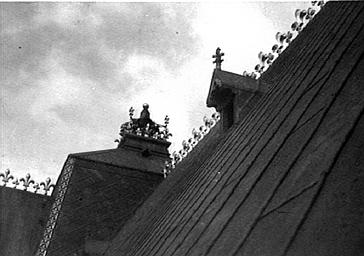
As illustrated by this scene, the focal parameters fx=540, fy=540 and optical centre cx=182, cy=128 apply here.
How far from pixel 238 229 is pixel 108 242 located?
927cm

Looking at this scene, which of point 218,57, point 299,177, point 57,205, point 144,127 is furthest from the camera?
point 144,127

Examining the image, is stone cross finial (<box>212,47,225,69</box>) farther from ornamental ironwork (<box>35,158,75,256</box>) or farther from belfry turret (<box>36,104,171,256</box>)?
ornamental ironwork (<box>35,158,75,256</box>)

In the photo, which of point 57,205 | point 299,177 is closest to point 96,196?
point 57,205

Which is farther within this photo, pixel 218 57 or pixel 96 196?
pixel 96 196

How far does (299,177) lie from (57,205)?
11153 mm

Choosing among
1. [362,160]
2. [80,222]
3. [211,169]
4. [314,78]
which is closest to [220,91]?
[211,169]

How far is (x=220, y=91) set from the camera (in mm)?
9422

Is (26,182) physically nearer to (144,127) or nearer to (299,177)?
(144,127)

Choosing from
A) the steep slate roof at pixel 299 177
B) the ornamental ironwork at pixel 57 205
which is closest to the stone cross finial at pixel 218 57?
the steep slate roof at pixel 299 177

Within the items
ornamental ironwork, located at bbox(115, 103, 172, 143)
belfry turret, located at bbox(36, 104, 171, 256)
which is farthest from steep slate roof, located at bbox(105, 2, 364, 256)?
ornamental ironwork, located at bbox(115, 103, 172, 143)

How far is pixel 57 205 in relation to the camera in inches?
532

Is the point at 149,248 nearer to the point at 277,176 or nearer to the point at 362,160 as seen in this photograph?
the point at 277,176

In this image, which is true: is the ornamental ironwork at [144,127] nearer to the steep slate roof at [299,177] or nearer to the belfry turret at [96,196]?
the belfry turret at [96,196]

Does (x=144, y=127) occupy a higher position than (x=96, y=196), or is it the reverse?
(x=144, y=127)
